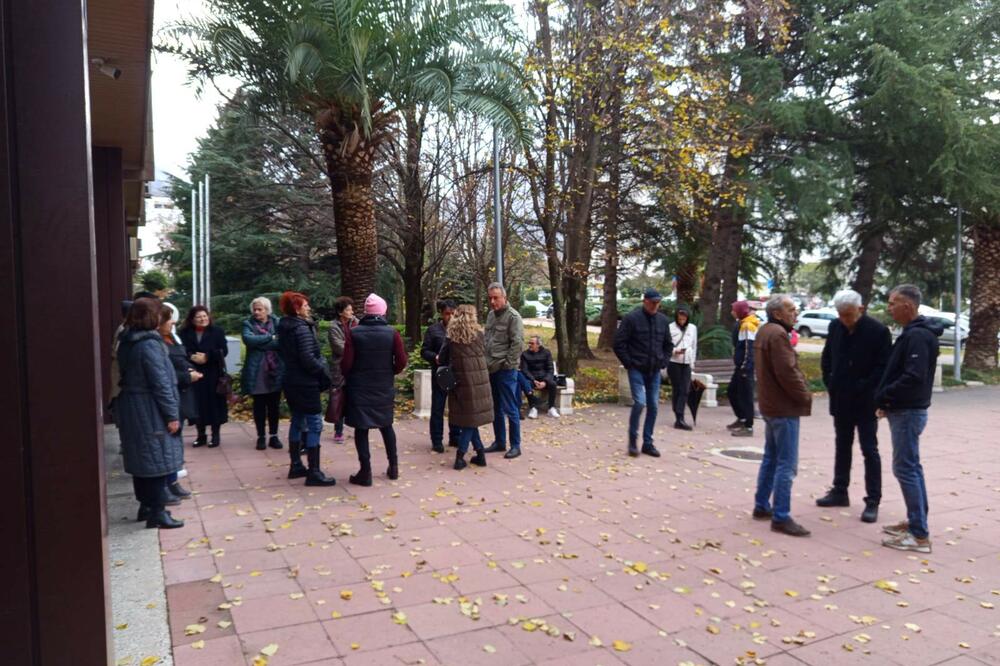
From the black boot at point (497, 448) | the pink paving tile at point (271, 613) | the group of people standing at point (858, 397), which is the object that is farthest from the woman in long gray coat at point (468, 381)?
the pink paving tile at point (271, 613)

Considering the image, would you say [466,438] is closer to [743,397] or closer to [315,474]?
[315,474]

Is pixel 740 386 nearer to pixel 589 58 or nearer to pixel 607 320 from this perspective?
pixel 589 58

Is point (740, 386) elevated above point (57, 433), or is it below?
below

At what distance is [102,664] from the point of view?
2.25 meters

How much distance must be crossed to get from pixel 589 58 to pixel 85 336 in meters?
12.3

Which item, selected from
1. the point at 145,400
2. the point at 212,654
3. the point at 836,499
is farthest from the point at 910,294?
the point at 145,400

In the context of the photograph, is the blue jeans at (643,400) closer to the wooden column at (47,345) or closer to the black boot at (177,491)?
the black boot at (177,491)

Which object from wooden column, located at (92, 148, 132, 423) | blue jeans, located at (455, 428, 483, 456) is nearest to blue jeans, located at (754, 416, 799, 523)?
blue jeans, located at (455, 428, 483, 456)

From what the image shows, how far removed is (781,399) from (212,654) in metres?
4.37

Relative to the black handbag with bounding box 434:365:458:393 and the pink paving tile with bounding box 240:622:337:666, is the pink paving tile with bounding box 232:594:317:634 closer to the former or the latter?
the pink paving tile with bounding box 240:622:337:666

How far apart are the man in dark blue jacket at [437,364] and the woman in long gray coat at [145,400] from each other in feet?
11.6

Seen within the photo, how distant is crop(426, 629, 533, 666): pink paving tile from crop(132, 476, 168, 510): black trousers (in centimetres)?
290

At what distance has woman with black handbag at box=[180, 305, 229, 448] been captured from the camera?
28.3 ft

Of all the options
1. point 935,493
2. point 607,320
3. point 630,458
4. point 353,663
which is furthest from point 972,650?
point 607,320
